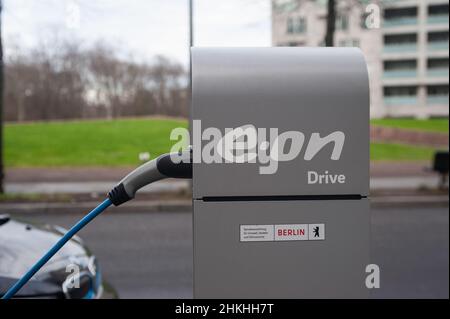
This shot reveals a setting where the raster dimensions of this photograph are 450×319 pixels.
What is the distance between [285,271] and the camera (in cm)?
152

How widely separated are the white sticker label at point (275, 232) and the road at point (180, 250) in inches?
151

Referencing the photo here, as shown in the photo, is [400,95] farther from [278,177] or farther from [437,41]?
[278,177]

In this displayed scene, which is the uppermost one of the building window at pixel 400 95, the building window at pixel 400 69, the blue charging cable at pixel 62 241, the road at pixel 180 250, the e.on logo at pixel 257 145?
the building window at pixel 400 69

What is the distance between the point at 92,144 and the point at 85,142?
2.05 ft

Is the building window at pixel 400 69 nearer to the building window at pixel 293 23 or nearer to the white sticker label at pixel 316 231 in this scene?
the building window at pixel 293 23

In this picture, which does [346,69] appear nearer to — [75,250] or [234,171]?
[234,171]

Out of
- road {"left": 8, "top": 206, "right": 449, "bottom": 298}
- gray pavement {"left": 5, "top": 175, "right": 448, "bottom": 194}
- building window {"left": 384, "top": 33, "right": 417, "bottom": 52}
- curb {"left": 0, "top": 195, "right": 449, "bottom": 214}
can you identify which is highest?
building window {"left": 384, "top": 33, "right": 417, "bottom": 52}

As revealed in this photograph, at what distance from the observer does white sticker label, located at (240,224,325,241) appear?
4.93ft

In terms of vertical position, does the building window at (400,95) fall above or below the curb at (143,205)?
above

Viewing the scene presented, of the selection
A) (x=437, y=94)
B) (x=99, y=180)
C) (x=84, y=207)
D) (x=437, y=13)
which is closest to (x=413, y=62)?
(x=437, y=94)

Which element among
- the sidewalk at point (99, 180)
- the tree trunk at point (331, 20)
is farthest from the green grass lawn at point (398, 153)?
the tree trunk at point (331, 20)

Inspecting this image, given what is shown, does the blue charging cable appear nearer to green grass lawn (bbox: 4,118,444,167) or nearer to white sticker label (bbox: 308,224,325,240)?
white sticker label (bbox: 308,224,325,240)

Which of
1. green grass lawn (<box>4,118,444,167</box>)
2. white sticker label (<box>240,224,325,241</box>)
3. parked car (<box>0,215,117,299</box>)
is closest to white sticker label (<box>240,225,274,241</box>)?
white sticker label (<box>240,224,325,241</box>)

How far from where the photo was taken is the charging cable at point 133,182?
63.8 inches
